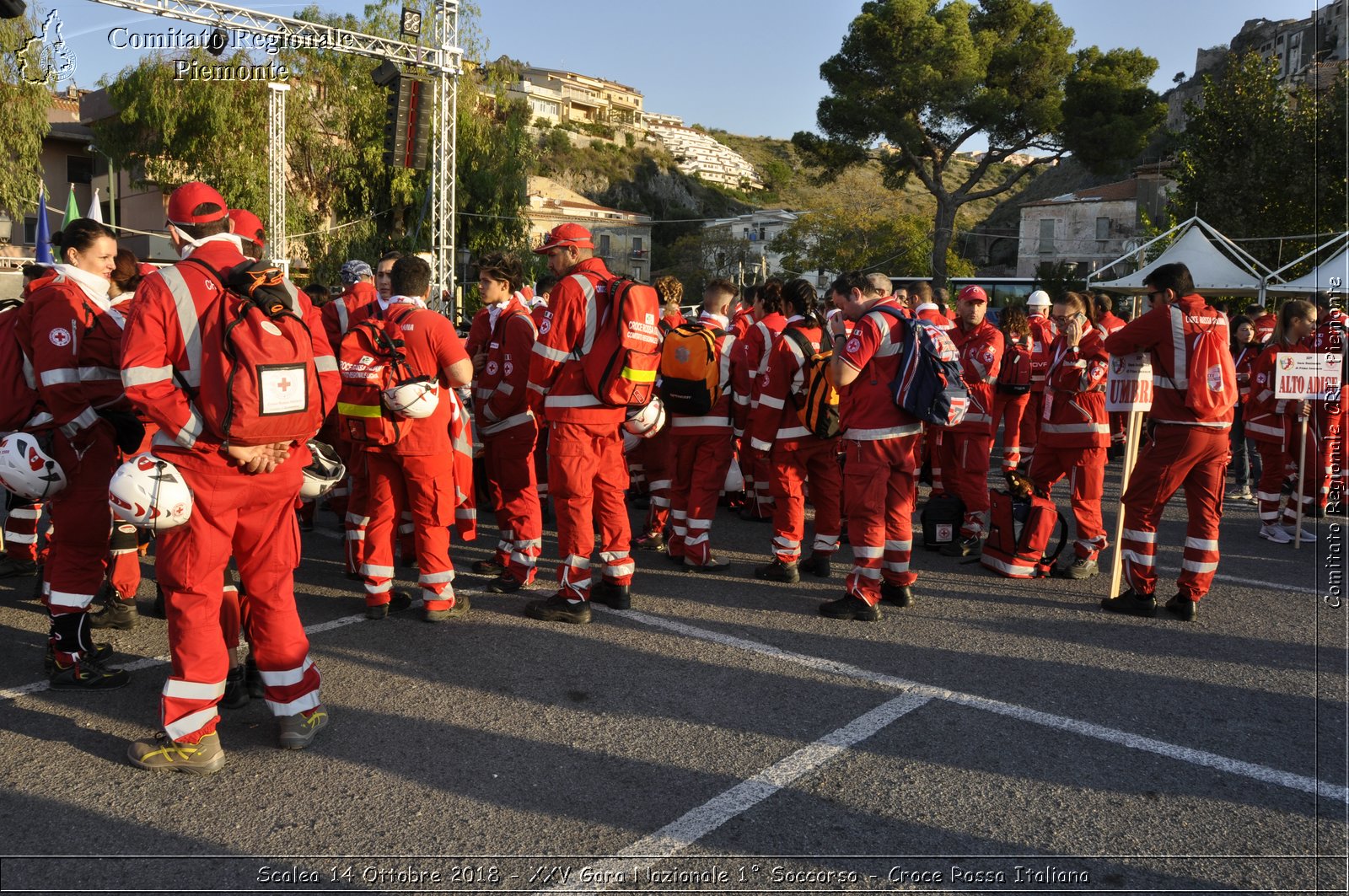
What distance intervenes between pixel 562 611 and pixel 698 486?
5.71ft

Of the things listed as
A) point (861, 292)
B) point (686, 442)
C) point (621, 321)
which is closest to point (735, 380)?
point (686, 442)

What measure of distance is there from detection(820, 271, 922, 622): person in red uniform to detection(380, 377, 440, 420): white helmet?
7.86ft

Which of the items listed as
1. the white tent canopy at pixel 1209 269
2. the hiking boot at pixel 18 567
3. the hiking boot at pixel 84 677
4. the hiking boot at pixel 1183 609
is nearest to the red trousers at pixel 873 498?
the hiking boot at pixel 1183 609

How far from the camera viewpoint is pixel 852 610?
6.13m

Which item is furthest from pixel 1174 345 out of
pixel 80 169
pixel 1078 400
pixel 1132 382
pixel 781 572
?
pixel 80 169

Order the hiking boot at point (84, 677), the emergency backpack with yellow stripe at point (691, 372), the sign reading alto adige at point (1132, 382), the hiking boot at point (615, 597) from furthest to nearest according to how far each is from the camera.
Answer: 1. the emergency backpack with yellow stripe at point (691, 372)
2. the sign reading alto adige at point (1132, 382)
3. the hiking boot at point (615, 597)
4. the hiking boot at point (84, 677)

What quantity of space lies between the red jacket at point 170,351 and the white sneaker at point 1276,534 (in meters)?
8.82

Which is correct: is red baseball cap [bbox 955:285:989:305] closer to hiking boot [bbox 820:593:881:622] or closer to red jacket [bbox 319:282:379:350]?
hiking boot [bbox 820:593:881:622]

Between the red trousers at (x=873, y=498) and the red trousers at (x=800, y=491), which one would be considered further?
the red trousers at (x=800, y=491)

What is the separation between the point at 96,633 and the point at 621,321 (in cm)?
348

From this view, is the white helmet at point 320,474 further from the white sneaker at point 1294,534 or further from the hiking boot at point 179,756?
the white sneaker at point 1294,534

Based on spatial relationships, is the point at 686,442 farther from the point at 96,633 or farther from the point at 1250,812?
the point at 1250,812

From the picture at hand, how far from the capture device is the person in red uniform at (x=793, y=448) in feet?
22.9

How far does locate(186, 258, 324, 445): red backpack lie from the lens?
12.5 feet
